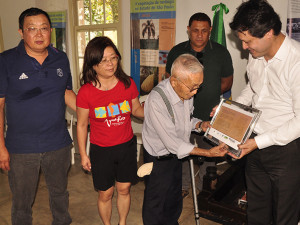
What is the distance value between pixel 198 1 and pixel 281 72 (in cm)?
301

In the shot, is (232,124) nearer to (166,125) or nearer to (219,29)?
(166,125)

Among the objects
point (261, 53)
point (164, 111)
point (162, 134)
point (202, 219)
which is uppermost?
point (261, 53)

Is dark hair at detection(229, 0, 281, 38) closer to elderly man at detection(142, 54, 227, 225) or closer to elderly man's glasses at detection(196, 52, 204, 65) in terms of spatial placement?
elderly man at detection(142, 54, 227, 225)

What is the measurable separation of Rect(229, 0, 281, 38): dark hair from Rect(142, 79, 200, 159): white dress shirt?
26.5 inches

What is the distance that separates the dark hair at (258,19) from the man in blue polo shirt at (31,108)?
5.03 feet

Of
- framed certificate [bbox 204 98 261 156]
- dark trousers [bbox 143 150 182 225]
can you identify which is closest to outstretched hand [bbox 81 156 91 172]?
dark trousers [bbox 143 150 182 225]

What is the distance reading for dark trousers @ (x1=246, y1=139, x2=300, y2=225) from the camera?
2035 mm

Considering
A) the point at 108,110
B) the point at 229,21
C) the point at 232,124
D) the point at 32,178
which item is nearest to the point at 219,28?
the point at 229,21

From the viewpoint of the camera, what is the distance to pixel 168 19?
4.88 m

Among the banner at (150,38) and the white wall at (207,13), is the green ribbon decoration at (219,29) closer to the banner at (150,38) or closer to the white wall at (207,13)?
the white wall at (207,13)

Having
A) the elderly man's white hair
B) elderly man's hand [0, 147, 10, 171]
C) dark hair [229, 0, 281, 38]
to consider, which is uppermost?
dark hair [229, 0, 281, 38]

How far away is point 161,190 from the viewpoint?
2.29m

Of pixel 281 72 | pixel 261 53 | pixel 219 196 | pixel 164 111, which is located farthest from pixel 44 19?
pixel 219 196

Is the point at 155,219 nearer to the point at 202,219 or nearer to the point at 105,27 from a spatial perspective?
the point at 202,219
